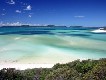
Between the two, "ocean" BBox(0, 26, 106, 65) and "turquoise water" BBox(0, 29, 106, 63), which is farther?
"turquoise water" BBox(0, 29, 106, 63)

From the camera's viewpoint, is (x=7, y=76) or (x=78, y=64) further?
(x=78, y=64)

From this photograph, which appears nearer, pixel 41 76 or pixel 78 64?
pixel 41 76

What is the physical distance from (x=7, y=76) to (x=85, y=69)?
8.57ft

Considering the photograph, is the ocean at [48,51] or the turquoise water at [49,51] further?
the turquoise water at [49,51]

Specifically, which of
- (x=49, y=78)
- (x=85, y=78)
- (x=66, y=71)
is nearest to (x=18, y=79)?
(x=49, y=78)

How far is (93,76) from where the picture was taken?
545 centimetres

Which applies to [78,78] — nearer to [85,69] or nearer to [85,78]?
[85,78]

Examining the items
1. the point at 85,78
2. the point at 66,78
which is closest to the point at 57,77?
the point at 66,78

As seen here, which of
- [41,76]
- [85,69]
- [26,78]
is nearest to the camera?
[26,78]

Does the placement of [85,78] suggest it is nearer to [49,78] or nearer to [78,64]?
[49,78]

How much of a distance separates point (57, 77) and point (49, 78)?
317 mm

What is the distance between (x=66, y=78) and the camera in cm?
524

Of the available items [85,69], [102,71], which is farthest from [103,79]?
[85,69]

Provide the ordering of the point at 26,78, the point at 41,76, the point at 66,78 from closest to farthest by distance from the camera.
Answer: the point at 66,78
the point at 26,78
the point at 41,76
